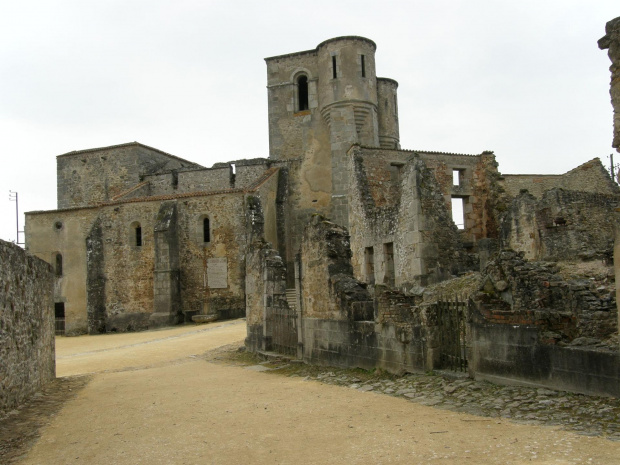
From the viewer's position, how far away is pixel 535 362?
7.67m

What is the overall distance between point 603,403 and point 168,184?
30492 millimetres

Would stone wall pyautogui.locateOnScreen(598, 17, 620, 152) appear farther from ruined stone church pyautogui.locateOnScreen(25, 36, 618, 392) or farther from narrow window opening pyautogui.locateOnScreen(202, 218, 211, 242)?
narrow window opening pyautogui.locateOnScreen(202, 218, 211, 242)

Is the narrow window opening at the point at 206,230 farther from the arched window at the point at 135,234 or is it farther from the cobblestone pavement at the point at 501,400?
A: the cobblestone pavement at the point at 501,400

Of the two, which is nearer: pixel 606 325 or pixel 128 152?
pixel 606 325

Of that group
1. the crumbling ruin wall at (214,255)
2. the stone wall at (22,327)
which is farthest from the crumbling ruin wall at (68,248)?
the stone wall at (22,327)

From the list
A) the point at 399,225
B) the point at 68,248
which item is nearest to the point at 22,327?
the point at 399,225

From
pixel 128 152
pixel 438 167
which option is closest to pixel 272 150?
pixel 128 152

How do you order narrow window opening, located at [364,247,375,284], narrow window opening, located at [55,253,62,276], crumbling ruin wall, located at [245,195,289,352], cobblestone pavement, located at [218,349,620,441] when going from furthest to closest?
narrow window opening, located at [55,253,62,276] < narrow window opening, located at [364,247,375,284] < crumbling ruin wall, located at [245,195,289,352] < cobblestone pavement, located at [218,349,620,441]

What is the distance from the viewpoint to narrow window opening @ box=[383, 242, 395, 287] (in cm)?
2078

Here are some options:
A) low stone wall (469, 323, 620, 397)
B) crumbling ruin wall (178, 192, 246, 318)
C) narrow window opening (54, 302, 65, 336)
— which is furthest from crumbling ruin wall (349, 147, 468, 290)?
narrow window opening (54, 302, 65, 336)

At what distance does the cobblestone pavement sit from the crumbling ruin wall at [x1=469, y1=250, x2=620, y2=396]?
7.6 inches

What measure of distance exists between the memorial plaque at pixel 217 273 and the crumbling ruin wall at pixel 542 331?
59.5ft

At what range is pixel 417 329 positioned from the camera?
31.7ft

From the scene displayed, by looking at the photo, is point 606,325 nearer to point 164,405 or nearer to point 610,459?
point 610,459
